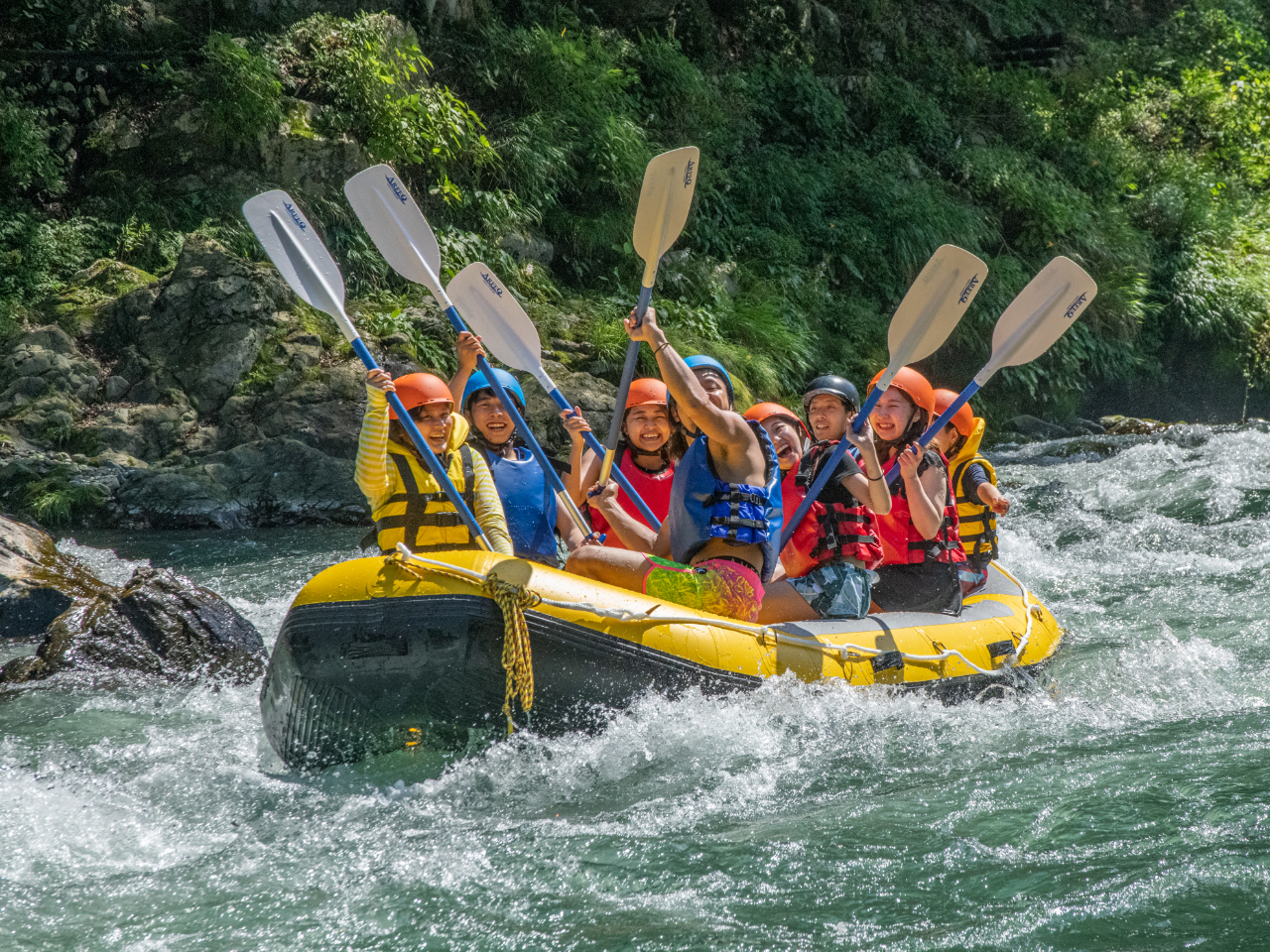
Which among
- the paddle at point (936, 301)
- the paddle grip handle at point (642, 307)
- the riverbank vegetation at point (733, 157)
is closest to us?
the paddle grip handle at point (642, 307)

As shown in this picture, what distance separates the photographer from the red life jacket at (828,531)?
416cm

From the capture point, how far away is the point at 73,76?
949cm

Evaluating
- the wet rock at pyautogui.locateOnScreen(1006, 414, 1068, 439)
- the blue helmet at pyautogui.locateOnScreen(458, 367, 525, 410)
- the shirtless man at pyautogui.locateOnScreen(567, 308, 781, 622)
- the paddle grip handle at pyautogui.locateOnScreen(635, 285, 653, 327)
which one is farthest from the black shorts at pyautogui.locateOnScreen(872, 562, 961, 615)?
the wet rock at pyautogui.locateOnScreen(1006, 414, 1068, 439)

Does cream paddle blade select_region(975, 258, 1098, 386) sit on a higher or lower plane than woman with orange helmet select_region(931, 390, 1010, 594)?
higher

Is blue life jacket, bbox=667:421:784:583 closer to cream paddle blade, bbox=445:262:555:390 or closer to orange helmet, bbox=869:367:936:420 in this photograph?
orange helmet, bbox=869:367:936:420

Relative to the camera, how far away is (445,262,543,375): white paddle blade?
4.93 metres

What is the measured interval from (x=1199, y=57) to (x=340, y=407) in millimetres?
15842

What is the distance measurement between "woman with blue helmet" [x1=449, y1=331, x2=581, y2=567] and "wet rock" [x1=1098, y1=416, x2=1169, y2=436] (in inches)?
347

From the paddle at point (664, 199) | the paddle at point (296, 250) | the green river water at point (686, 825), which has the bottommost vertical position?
the green river water at point (686, 825)

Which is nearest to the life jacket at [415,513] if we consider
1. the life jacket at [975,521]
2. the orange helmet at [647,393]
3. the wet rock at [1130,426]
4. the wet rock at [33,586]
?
the orange helmet at [647,393]

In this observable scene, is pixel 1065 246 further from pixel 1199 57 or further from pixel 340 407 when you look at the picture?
pixel 340 407

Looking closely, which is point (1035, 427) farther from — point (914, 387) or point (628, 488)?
point (628, 488)

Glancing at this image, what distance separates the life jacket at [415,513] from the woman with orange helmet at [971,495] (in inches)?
82.2

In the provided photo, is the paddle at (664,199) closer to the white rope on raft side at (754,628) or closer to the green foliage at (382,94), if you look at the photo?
the white rope on raft side at (754,628)
